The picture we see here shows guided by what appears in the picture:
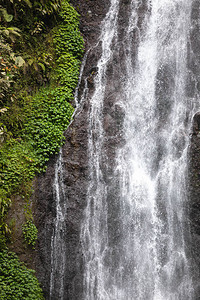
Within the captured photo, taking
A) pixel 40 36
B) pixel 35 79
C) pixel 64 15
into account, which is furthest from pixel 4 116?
pixel 64 15

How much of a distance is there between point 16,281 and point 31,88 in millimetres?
5704

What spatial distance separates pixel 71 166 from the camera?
9.13 m

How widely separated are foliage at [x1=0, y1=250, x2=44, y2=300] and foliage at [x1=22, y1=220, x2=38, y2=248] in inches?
20.7

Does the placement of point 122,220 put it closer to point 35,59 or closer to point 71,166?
point 71,166

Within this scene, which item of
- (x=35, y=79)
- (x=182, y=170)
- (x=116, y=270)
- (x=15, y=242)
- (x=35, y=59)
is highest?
(x=35, y=59)

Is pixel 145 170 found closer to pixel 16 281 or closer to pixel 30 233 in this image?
pixel 30 233

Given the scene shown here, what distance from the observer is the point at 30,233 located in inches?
333

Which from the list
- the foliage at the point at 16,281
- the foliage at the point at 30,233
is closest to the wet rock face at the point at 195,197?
the foliage at the point at 16,281


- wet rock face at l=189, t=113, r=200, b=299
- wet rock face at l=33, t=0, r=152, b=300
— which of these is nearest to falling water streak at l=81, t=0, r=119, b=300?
wet rock face at l=33, t=0, r=152, b=300

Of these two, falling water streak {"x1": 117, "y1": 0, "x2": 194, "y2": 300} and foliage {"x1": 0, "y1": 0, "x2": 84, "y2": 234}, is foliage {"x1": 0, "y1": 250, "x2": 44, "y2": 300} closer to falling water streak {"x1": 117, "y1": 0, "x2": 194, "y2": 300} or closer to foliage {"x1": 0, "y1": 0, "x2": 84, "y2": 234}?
foliage {"x1": 0, "y1": 0, "x2": 84, "y2": 234}

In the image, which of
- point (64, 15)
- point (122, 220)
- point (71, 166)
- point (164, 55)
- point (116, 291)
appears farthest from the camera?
point (64, 15)

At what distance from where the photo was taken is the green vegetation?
344 inches

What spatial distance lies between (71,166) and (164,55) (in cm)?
464

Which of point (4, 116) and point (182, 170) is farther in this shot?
point (4, 116)
